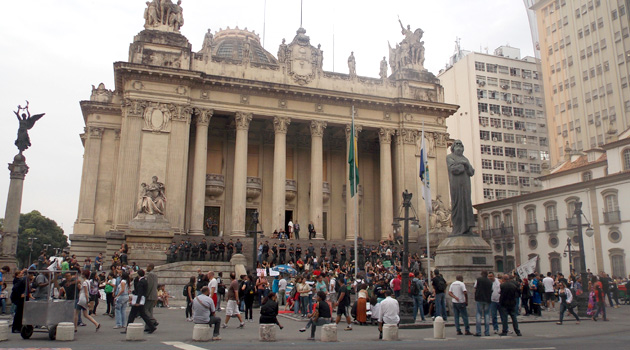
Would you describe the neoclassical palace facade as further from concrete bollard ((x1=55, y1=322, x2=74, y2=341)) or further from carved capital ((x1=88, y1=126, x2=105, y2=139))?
concrete bollard ((x1=55, y1=322, x2=74, y2=341))

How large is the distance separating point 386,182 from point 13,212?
27627 millimetres

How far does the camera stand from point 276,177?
39.6 m

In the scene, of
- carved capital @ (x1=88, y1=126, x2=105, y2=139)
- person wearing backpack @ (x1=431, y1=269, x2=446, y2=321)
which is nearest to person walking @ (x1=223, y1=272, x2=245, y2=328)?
person wearing backpack @ (x1=431, y1=269, x2=446, y2=321)

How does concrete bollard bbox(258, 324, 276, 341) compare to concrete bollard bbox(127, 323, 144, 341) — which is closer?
concrete bollard bbox(127, 323, 144, 341)

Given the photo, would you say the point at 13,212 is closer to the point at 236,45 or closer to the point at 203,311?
the point at 203,311

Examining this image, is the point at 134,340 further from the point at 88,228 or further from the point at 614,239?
the point at 614,239

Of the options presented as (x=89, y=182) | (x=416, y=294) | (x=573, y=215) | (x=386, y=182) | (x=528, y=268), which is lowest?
(x=416, y=294)

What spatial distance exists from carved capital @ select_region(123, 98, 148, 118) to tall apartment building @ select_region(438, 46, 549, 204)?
46.7 m

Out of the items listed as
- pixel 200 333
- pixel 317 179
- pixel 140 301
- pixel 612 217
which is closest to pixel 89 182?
pixel 317 179

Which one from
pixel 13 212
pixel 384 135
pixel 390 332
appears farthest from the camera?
pixel 384 135

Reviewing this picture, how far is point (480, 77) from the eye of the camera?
72.7 meters

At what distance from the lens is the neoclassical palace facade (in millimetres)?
36438

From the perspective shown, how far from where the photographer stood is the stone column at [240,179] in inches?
1481

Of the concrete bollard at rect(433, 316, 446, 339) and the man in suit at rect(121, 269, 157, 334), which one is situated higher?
the man in suit at rect(121, 269, 157, 334)
